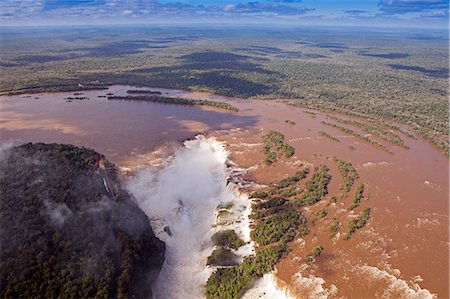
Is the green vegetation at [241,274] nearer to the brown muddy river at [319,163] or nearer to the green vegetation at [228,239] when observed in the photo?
the brown muddy river at [319,163]

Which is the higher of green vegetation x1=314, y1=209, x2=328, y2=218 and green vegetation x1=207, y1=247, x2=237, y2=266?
green vegetation x1=314, y1=209, x2=328, y2=218

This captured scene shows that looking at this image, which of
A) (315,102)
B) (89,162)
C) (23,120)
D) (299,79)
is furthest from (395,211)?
(299,79)

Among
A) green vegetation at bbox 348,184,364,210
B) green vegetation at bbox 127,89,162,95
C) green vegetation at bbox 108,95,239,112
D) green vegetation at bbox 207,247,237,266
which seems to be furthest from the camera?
green vegetation at bbox 127,89,162,95

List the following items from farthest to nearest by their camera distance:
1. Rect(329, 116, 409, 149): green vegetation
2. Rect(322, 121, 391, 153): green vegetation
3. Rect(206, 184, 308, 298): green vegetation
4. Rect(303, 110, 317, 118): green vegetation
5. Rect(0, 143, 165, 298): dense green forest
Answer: Rect(303, 110, 317, 118): green vegetation, Rect(329, 116, 409, 149): green vegetation, Rect(322, 121, 391, 153): green vegetation, Rect(206, 184, 308, 298): green vegetation, Rect(0, 143, 165, 298): dense green forest

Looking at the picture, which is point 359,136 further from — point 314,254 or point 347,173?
point 314,254

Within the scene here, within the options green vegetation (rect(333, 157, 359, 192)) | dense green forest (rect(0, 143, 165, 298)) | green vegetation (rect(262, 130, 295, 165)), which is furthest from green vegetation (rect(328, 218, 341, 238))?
dense green forest (rect(0, 143, 165, 298))

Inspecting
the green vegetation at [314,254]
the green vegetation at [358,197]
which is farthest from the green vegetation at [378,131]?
the green vegetation at [314,254]

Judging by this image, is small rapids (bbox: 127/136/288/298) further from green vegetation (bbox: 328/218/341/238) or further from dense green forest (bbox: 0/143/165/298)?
green vegetation (bbox: 328/218/341/238)
